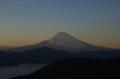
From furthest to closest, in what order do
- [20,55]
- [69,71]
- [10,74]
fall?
[10,74] → [69,71] → [20,55]

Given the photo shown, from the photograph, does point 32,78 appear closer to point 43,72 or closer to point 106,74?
point 43,72

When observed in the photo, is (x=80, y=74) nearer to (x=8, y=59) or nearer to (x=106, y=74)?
(x=106, y=74)

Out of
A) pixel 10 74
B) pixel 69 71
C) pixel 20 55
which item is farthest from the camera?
pixel 10 74

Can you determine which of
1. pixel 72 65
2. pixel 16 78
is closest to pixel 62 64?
→ pixel 72 65

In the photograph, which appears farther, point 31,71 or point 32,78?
point 31,71

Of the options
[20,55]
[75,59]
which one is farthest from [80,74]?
[20,55]

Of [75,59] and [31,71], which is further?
[31,71]
